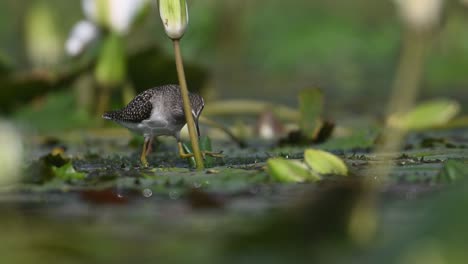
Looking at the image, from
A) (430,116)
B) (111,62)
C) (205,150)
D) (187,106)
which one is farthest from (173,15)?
(430,116)

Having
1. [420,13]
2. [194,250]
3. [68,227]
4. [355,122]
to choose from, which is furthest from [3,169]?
[355,122]

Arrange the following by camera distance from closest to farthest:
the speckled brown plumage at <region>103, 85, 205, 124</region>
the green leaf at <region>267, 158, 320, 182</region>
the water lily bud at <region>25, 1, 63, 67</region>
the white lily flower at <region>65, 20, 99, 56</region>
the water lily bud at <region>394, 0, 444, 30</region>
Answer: the water lily bud at <region>394, 0, 444, 30</region> → the green leaf at <region>267, 158, 320, 182</region> → the speckled brown plumage at <region>103, 85, 205, 124</region> → the white lily flower at <region>65, 20, 99, 56</region> → the water lily bud at <region>25, 1, 63, 67</region>

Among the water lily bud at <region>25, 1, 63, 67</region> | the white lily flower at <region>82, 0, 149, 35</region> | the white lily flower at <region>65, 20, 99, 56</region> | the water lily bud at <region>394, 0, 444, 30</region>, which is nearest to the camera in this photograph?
the water lily bud at <region>394, 0, 444, 30</region>

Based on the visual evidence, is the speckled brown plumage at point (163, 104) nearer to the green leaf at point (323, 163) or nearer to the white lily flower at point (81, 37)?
the green leaf at point (323, 163)

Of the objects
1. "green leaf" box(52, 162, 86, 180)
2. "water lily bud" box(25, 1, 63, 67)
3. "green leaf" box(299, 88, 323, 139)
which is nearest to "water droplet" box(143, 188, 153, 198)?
"green leaf" box(52, 162, 86, 180)

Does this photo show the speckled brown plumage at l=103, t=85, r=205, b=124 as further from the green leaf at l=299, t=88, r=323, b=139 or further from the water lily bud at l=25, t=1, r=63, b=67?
the water lily bud at l=25, t=1, r=63, b=67

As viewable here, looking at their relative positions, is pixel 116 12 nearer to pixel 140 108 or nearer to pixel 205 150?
pixel 140 108

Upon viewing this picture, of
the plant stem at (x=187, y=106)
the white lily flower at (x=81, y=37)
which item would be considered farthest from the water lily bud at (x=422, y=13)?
the white lily flower at (x=81, y=37)
